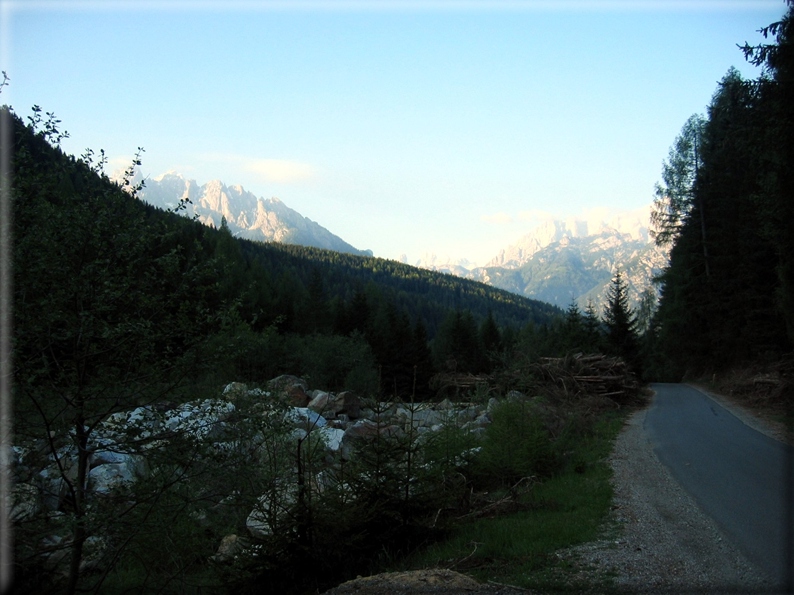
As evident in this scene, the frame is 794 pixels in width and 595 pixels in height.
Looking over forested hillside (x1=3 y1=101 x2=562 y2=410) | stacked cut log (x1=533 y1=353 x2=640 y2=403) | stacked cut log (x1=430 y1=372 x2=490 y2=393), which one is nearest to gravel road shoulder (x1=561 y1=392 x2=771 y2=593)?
forested hillside (x1=3 y1=101 x2=562 y2=410)

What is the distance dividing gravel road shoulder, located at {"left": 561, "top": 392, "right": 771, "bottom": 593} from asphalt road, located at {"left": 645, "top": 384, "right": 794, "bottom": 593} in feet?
0.63

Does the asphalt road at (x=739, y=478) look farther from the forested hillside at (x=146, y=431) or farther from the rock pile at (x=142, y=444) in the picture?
the rock pile at (x=142, y=444)

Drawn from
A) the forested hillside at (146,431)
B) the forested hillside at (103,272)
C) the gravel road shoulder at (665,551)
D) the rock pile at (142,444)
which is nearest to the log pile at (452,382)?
the gravel road shoulder at (665,551)

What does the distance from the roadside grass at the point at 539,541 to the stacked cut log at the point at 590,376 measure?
12991mm

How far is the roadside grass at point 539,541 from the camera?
16.9ft

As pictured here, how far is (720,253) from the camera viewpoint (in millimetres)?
31906

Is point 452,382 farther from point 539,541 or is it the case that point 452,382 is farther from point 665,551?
point 665,551

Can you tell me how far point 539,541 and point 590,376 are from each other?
18323mm

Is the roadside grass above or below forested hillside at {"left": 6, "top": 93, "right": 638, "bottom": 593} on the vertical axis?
below

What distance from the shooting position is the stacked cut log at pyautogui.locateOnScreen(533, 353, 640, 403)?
879 inches

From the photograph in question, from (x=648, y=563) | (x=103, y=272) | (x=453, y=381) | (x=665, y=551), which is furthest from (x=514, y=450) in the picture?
(x=453, y=381)

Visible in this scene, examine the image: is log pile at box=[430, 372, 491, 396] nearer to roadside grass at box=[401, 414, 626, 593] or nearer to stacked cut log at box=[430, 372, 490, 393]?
stacked cut log at box=[430, 372, 490, 393]

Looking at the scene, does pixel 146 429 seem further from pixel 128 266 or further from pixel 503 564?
pixel 503 564

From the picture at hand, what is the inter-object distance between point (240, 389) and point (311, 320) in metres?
55.7
